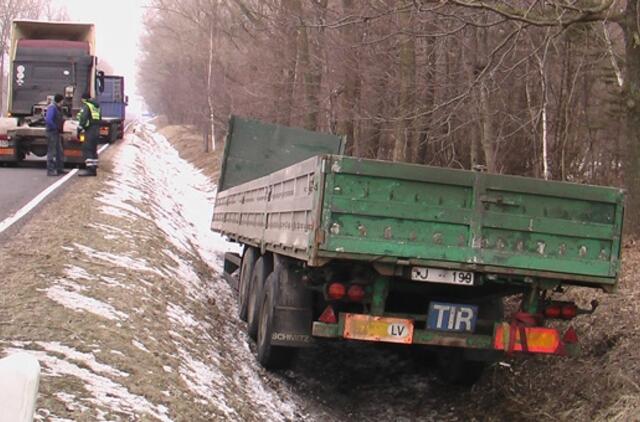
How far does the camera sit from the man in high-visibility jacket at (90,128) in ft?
47.5

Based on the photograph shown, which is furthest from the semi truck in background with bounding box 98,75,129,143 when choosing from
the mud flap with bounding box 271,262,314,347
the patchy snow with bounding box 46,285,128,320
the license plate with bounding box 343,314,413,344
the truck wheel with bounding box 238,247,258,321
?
the license plate with bounding box 343,314,413,344

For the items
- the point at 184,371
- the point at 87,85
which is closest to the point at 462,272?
the point at 184,371

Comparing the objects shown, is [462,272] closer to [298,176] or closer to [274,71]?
A: [298,176]

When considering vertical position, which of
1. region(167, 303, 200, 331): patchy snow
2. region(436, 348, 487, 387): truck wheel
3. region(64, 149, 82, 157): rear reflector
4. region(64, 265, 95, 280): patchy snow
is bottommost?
region(436, 348, 487, 387): truck wheel

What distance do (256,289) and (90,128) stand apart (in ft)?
26.5

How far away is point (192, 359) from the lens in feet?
21.2

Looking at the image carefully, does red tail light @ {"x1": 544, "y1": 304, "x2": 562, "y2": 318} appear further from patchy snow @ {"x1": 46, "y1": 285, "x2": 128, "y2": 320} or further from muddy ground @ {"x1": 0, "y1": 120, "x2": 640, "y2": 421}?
patchy snow @ {"x1": 46, "y1": 285, "x2": 128, "y2": 320}

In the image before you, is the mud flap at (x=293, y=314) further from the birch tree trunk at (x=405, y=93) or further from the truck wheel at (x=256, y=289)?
the birch tree trunk at (x=405, y=93)

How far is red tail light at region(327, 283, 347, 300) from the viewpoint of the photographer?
6.00 m

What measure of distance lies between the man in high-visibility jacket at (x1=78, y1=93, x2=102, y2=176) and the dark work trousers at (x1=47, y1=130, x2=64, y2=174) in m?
0.51

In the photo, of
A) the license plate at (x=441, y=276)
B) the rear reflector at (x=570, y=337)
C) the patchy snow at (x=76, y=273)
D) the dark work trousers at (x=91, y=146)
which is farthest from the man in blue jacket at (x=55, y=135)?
the rear reflector at (x=570, y=337)

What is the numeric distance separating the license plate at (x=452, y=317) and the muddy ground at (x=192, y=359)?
116 centimetres

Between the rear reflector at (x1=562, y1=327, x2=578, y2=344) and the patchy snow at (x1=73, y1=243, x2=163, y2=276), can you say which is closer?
the rear reflector at (x1=562, y1=327, x2=578, y2=344)

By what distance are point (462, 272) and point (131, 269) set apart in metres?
4.14
